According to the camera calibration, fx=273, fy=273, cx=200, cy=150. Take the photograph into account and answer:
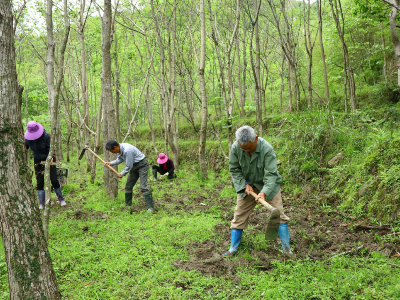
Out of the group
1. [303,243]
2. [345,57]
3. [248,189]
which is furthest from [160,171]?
[345,57]

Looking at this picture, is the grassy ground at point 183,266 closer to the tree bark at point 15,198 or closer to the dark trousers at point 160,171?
the tree bark at point 15,198

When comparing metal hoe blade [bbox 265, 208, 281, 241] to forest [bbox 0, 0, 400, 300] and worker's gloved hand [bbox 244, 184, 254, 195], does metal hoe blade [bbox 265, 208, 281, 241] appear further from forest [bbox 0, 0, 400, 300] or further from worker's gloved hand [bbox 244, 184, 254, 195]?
worker's gloved hand [bbox 244, 184, 254, 195]

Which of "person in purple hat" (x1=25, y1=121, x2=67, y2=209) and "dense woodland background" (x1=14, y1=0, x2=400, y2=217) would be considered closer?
"person in purple hat" (x1=25, y1=121, x2=67, y2=209)

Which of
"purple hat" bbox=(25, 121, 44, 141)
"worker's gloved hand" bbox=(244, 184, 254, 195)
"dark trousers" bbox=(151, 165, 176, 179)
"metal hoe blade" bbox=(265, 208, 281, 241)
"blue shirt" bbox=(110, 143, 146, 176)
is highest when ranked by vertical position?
"purple hat" bbox=(25, 121, 44, 141)

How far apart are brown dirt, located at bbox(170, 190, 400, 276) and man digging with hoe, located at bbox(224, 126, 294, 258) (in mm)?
217

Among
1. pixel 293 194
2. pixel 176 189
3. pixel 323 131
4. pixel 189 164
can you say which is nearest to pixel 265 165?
pixel 293 194

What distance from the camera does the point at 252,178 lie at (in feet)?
12.8

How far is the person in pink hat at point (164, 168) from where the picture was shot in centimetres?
948

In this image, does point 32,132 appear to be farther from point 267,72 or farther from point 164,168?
point 267,72

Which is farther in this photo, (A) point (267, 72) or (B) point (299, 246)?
(A) point (267, 72)

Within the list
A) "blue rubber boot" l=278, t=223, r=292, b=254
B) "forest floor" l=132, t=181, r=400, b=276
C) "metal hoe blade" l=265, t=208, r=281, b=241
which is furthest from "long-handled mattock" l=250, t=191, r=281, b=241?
"forest floor" l=132, t=181, r=400, b=276

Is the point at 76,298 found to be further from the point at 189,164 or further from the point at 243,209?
the point at 189,164

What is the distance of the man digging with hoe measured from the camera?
11.5 feet

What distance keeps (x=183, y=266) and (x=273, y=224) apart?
129 cm
